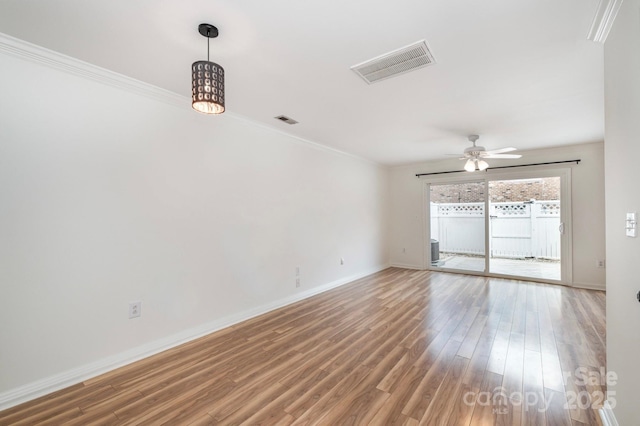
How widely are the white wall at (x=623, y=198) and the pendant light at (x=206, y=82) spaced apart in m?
2.14

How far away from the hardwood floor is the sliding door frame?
1427 mm

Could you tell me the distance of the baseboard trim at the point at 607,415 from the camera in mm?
1510

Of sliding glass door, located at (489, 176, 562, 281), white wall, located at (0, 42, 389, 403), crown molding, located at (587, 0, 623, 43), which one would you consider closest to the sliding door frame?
sliding glass door, located at (489, 176, 562, 281)

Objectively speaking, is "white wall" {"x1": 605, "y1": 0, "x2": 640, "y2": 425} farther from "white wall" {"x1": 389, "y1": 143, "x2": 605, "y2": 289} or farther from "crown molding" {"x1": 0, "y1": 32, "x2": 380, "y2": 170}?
"white wall" {"x1": 389, "y1": 143, "x2": 605, "y2": 289}

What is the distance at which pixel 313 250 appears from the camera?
14.2 ft

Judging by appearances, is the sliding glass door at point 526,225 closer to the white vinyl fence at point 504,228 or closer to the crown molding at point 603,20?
the white vinyl fence at point 504,228

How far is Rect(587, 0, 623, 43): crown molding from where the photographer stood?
1.48m

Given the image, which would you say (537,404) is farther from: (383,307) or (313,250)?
(313,250)

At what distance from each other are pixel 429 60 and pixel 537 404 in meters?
2.57

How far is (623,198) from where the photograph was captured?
1.41m

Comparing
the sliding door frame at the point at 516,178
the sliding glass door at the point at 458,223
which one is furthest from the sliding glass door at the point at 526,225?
the sliding door frame at the point at 516,178

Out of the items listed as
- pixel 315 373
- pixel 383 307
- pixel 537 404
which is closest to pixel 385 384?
pixel 315 373

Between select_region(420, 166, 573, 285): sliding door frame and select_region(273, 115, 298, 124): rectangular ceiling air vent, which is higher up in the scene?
select_region(273, 115, 298, 124): rectangular ceiling air vent

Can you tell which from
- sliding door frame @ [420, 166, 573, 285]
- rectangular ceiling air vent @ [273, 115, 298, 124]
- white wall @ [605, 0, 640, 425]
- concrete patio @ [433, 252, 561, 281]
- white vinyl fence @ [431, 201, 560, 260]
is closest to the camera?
white wall @ [605, 0, 640, 425]
